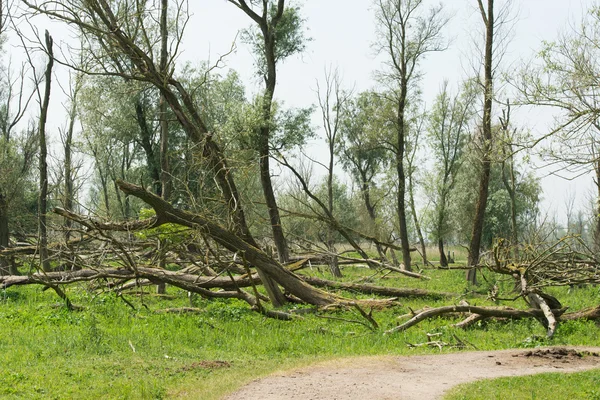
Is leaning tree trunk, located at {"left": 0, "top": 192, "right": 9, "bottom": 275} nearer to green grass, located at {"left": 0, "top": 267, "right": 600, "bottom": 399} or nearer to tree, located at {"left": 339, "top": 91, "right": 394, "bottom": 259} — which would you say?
green grass, located at {"left": 0, "top": 267, "right": 600, "bottom": 399}

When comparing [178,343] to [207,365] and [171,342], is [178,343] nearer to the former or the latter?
[171,342]

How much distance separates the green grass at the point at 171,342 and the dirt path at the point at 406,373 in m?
0.59

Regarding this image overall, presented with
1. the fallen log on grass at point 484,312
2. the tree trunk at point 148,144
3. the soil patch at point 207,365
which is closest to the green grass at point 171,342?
the soil patch at point 207,365

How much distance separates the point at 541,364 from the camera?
30.8 feet

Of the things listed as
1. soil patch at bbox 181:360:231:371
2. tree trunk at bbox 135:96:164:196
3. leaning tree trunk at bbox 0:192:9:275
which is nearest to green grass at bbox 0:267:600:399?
soil patch at bbox 181:360:231:371

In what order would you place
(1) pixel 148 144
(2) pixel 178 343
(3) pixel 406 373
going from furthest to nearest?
(1) pixel 148 144, (2) pixel 178 343, (3) pixel 406 373

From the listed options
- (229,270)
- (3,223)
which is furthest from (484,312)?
(3,223)

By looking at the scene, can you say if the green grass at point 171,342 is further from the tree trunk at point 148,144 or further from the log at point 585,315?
the tree trunk at point 148,144

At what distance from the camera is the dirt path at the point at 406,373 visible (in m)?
7.45

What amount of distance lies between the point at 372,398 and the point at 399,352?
11.2 feet

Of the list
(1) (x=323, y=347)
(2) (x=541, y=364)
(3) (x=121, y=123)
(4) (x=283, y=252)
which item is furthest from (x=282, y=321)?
(3) (x=121, y=123)

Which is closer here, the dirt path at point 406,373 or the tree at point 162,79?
the dirt path at point 406,373

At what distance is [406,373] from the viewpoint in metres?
8.56

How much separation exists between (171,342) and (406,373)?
4.37m
